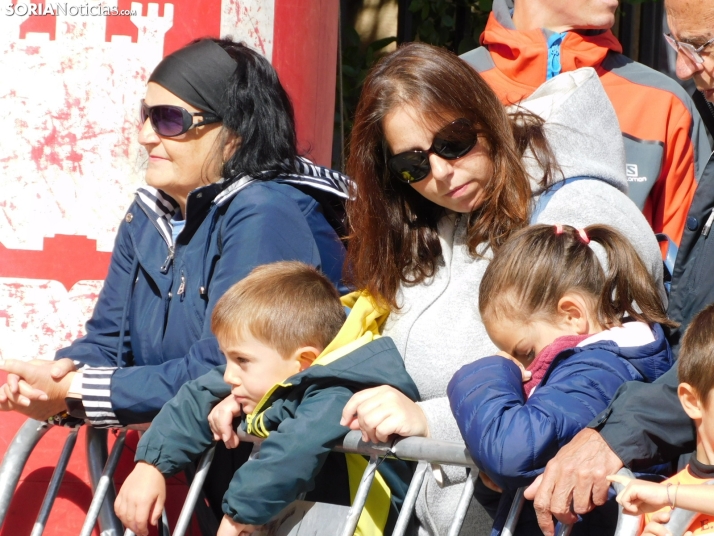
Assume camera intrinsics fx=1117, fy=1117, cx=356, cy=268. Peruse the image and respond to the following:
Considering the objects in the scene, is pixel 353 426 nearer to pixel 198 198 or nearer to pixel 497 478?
pixel 497 478

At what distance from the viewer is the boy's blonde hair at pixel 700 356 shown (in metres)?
1.89

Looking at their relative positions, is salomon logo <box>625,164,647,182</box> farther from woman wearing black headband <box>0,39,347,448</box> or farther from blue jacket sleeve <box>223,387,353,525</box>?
blue jacket sleeve <box>223,387,353,525</box>

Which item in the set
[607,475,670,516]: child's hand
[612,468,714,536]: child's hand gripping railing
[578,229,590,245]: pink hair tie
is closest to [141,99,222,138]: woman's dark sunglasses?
[578,229,590,245]: pink hair tie

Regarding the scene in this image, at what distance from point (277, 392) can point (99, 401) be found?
0.72 metres

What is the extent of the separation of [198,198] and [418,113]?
2.60 ft

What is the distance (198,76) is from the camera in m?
3.32

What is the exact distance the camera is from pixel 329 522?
246cm

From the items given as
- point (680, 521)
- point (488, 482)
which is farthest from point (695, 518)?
point (488, 482)

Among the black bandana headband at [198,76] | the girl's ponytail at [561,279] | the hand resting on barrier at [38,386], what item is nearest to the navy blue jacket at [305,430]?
the girl's ponytail at [561,279]

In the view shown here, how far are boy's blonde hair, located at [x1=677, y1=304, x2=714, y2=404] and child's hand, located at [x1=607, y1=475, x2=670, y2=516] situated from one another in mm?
267

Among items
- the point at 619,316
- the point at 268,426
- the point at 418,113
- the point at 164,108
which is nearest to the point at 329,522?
the point at 268,426

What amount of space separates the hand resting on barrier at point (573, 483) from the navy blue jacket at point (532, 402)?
52 millimetres

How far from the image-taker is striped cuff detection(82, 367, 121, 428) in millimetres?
3057

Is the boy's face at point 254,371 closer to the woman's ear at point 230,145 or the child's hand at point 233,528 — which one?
the child's hand at point 233,528
